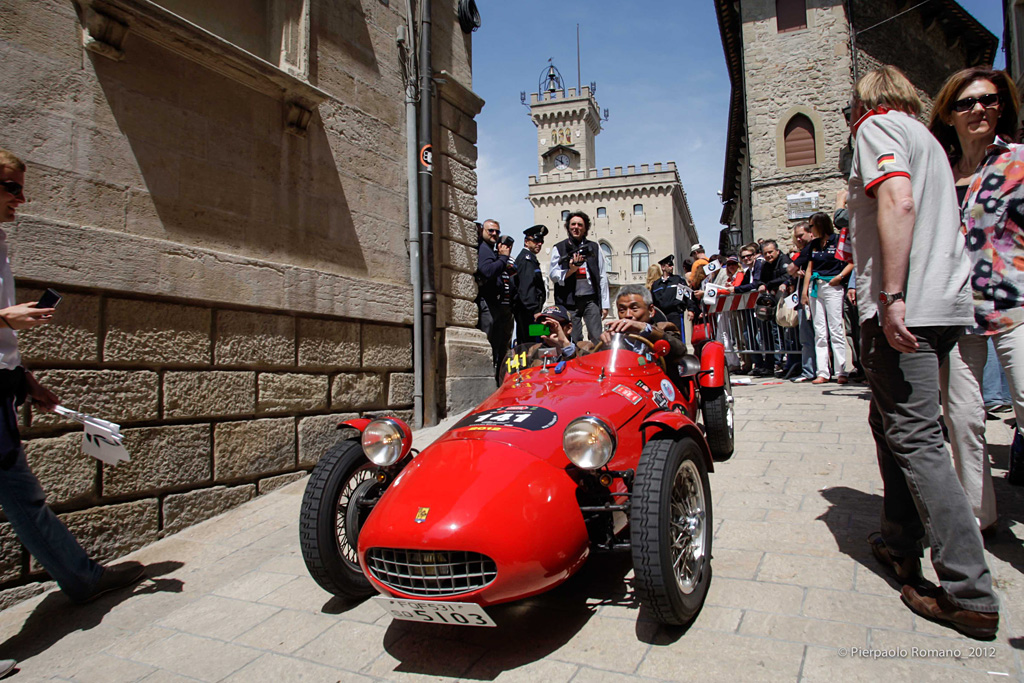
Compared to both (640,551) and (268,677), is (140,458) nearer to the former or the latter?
(268,677)

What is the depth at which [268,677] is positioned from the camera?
2500 millimetres

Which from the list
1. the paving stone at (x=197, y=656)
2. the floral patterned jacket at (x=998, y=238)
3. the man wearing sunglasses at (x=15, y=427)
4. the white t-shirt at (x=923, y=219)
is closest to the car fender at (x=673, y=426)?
the white t-shirt at (x=923, y=219)

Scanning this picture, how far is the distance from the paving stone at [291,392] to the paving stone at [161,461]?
0.53 metres

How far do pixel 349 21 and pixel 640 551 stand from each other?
5.70 meters

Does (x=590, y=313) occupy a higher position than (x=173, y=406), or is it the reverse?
(x=590, y=313)

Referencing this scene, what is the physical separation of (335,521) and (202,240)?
2.73 metres

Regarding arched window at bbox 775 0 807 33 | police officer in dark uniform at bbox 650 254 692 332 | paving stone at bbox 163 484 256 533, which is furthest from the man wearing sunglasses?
arched window at bbox 775 0 807 33

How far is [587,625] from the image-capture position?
8.73ft

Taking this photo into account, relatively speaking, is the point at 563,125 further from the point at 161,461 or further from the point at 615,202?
the point at 161,461

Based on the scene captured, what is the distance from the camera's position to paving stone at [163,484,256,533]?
4.23 m

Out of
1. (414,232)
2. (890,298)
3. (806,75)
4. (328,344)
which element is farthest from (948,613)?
(806,75)

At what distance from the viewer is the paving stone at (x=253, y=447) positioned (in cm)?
458

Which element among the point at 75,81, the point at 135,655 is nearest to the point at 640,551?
the point at 135,655

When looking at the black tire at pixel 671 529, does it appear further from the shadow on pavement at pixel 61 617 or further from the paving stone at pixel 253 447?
the paving stone at pixel 253 447
